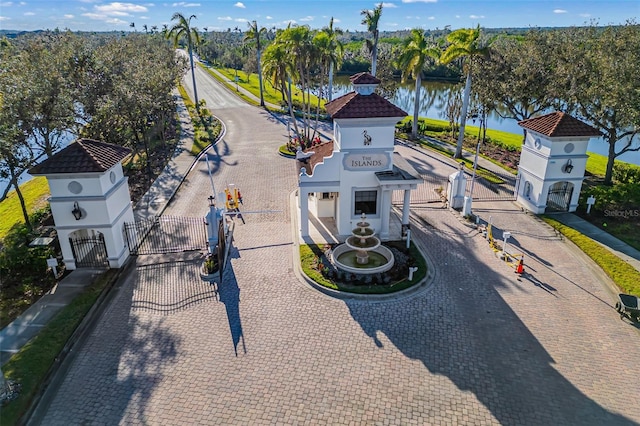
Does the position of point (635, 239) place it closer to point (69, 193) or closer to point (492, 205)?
point (492, 205)

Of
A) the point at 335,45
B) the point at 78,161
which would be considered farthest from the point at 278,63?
the point at 78,161

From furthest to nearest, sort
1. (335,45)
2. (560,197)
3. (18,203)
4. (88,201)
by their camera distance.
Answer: (335,45), (18,203), (560,197), (88,201)

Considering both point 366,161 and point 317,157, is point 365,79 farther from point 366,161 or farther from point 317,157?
point 317,157

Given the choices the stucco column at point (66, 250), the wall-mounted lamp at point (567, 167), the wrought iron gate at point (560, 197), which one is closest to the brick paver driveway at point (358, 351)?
the stucco column at point (66, 250)

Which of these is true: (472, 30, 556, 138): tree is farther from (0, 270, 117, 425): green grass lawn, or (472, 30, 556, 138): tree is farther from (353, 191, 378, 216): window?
(0, 270, 117, 425): green grass lawn

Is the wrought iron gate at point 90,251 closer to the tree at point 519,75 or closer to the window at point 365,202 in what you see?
the window at point 365,202

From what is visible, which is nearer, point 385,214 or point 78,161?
point 78,161
